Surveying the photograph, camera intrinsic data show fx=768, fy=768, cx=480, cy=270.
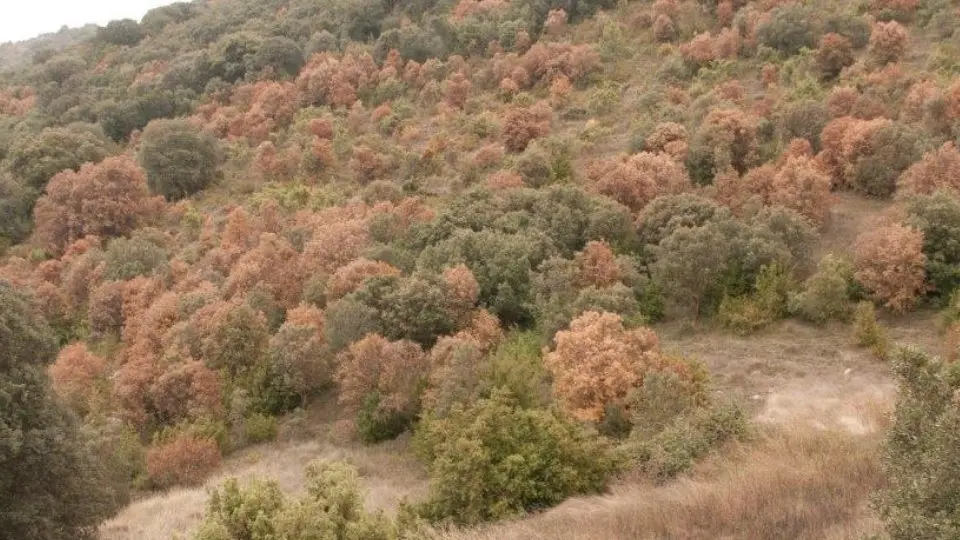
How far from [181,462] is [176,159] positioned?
34843mm

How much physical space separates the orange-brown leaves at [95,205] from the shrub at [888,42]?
44.1m

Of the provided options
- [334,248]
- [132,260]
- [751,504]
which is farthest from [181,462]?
[132,260]

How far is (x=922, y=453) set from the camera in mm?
7613

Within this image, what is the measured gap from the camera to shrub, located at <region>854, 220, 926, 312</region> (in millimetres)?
24031

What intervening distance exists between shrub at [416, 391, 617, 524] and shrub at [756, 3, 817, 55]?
3876cm

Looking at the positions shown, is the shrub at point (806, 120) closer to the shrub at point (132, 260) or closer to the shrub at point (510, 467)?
the shrub at point (510, 467)

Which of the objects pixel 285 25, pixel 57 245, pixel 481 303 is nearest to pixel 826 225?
pixel 481 303

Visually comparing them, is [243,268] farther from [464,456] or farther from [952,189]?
[952,189]

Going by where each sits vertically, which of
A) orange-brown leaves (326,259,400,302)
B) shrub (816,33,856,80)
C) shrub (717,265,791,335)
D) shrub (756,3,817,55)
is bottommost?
shrub (717,265,791,335)

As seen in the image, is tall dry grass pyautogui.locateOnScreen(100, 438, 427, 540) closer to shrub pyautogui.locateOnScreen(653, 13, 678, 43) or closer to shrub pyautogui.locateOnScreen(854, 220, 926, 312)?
shrub pyautogui.locateOnScreen(854, 220, 926, 312)

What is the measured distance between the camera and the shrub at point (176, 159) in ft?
173

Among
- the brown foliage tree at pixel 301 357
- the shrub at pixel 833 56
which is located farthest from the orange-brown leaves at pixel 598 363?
the shrub at pixel 833 56

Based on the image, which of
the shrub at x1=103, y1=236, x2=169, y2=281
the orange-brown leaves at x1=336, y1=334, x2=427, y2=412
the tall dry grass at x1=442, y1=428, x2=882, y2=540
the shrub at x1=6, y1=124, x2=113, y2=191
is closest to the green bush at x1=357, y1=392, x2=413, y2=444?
the orange-brown leaves at x1=336, y1=334, x2=427, y2=412

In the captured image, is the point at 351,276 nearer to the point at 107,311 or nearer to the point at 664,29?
the point at 107,311
